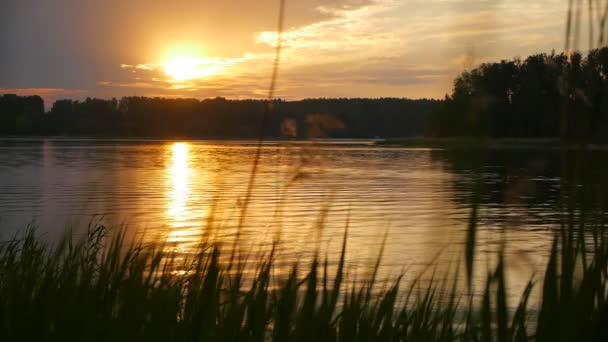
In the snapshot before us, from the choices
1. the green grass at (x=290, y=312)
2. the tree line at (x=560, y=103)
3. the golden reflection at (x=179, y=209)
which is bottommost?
the golden reflection at (x=179, y=209)

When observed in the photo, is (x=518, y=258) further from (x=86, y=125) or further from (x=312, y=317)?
(x=86, y=125)

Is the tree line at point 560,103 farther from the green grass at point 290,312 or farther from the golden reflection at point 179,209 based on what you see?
the golden reflection at point 179,209

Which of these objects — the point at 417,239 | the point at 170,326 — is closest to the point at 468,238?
the point at 170,326

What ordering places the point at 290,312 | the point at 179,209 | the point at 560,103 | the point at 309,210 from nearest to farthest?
1. the point at 560,103
2. the point at 290,312
3. the point at 309,210
4. the point at 179,209


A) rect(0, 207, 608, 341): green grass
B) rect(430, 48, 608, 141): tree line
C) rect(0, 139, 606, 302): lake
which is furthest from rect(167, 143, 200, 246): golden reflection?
rect(430, 48, 608, 141): tree line

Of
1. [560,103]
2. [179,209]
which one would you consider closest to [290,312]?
[560,103]

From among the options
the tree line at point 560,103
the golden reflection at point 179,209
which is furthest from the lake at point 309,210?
the tree line at point 560,103

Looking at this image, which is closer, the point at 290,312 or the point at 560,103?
the point at 560,103

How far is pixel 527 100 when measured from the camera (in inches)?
119

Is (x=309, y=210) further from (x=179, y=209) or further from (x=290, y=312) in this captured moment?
(x=290, y=312)

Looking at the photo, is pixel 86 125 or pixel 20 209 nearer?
pixel 20 209

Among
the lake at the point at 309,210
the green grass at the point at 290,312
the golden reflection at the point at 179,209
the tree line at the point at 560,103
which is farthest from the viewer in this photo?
the golden reflection at the point at 179,209

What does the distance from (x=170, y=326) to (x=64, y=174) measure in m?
29.9

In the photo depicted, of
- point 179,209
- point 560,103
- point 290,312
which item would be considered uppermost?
point 560,103
